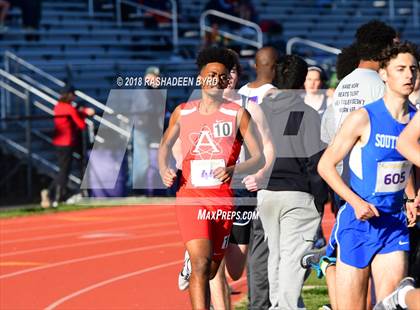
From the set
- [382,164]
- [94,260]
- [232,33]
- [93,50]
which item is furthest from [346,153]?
[232,33]

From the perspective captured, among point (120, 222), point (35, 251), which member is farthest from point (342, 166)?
point (120, 222)

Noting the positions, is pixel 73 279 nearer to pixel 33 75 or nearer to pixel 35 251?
pixel 35 251

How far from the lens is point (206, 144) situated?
323 inches

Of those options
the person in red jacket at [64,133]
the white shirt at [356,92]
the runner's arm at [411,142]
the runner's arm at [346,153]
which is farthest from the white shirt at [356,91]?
the person in red jacket at [64,133]

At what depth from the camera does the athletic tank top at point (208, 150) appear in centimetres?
819

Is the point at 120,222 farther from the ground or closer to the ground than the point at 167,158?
closer to the ground

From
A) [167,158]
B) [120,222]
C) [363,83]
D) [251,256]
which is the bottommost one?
[120,222]

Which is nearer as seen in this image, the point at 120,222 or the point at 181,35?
the point at 120,222

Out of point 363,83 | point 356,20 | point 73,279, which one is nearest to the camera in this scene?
point 363,83

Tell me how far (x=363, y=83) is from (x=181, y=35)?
20323 mm

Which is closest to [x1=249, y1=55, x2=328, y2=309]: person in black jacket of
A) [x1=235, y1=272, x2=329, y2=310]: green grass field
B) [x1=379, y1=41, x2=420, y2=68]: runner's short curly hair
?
[x1=235, y1=272, x2=329, y2=310]: green grass field

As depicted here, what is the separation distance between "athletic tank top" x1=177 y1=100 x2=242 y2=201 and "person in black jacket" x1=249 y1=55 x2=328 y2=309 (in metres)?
0.66

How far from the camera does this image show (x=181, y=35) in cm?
2817

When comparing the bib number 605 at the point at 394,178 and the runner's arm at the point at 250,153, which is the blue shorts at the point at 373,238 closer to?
the bib number 605 at the point at 394,178
